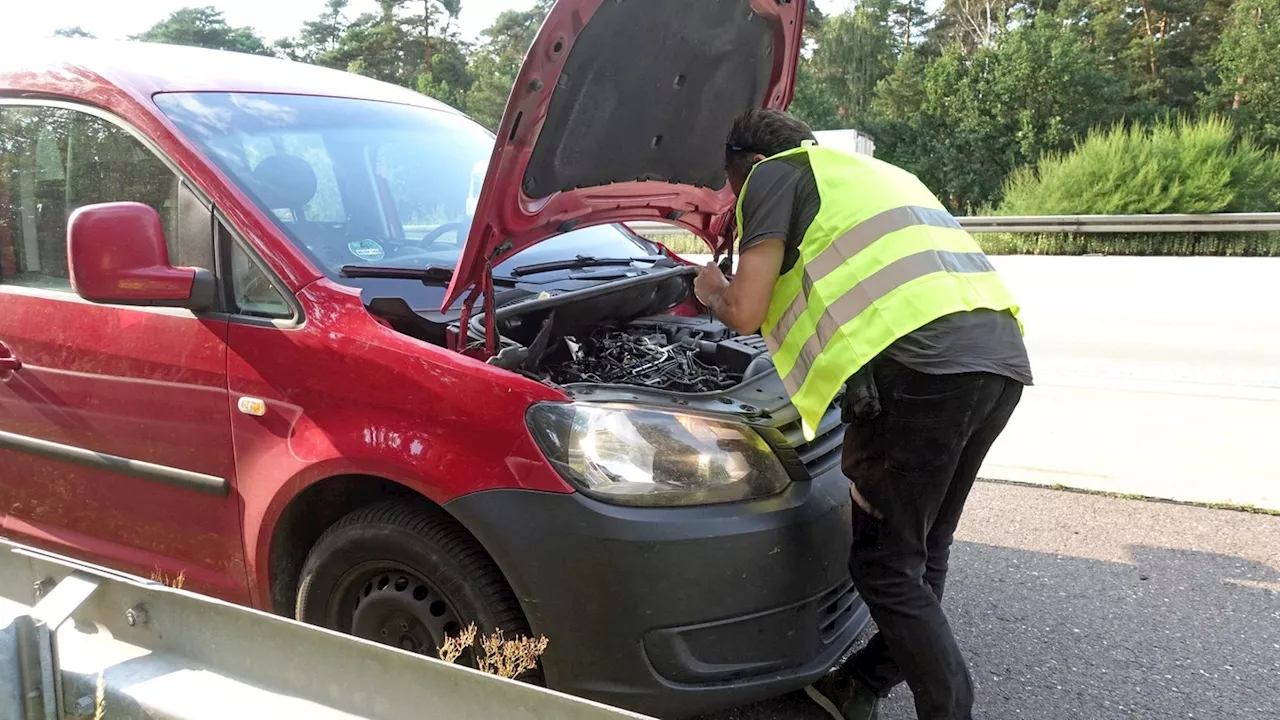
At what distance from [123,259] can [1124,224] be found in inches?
601

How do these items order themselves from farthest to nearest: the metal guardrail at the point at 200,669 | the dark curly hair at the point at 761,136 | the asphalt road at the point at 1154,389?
the asphalt road at the point at 1154,389 < the dark curly hair at the point at 761,136 < the metal guardrail at the point at 200,669

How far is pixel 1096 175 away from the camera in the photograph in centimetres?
1870

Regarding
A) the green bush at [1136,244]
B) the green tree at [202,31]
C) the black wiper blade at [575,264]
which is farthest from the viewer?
the green tree at [202,31]

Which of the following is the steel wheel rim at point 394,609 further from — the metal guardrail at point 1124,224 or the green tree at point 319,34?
the green tree at point 319,34

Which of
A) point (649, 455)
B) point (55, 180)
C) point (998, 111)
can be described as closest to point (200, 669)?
point (649, 455)

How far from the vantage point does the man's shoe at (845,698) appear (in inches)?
107

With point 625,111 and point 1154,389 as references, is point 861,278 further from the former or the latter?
point 1154,389

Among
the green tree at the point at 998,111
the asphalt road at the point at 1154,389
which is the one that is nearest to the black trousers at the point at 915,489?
the asphalt road at the point at 1154,389

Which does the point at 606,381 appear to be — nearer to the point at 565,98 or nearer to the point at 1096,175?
the point at 565,98

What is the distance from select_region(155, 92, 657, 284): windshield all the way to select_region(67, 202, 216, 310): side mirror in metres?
0.30

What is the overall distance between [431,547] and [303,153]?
4.81ft

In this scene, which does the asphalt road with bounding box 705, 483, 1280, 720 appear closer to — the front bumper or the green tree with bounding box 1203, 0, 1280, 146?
the front bumper

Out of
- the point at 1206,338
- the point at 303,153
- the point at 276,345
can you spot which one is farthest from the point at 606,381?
the point at 1206,338

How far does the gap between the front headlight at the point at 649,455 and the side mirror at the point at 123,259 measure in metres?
1.06
